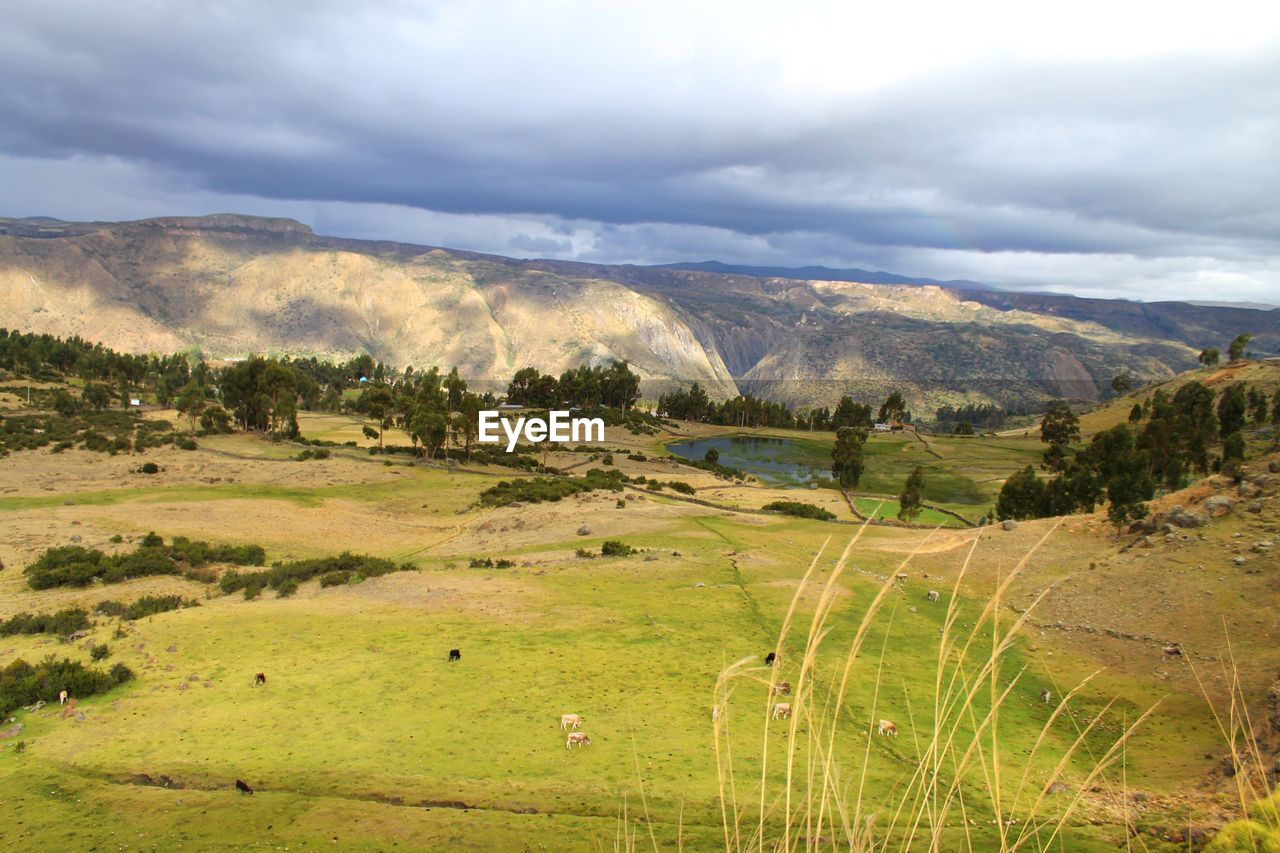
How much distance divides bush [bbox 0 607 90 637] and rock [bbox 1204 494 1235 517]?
41.9m

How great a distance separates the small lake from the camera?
98425 millimetres

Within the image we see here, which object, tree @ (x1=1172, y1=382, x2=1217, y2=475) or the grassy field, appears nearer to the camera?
the grassy field

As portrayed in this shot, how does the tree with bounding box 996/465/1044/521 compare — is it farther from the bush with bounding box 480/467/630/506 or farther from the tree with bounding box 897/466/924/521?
the bush with bounding box 480/467/630/506

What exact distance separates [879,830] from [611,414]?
123948 millimetres

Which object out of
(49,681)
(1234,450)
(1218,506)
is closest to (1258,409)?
(1234,450)

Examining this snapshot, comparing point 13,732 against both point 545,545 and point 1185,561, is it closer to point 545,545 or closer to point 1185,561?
point 545,545

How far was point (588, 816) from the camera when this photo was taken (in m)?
12.7

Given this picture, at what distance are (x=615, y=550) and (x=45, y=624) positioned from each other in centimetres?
2248

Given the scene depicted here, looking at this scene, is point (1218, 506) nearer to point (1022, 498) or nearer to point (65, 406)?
point (1022, 498)

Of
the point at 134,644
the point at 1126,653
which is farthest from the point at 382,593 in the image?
the point at 1126,653

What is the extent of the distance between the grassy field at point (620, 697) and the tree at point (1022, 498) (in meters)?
19.5

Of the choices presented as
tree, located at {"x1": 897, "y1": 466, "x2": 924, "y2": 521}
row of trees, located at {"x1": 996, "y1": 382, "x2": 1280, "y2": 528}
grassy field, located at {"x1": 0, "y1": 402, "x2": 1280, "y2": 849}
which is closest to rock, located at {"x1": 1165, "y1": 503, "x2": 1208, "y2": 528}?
grassy field, located at {"x1": 0, "y1": 402, "x2": 1280, "y2": 849}

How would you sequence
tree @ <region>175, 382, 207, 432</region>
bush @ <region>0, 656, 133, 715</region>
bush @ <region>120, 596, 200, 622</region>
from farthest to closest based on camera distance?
tree @ <region>175, 382, 207, 432</region> → bush @ <region>120, 596, 200, 622</region> → bush @ <region>0, 656, 133, 715</region>

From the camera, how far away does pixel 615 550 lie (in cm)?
3581
